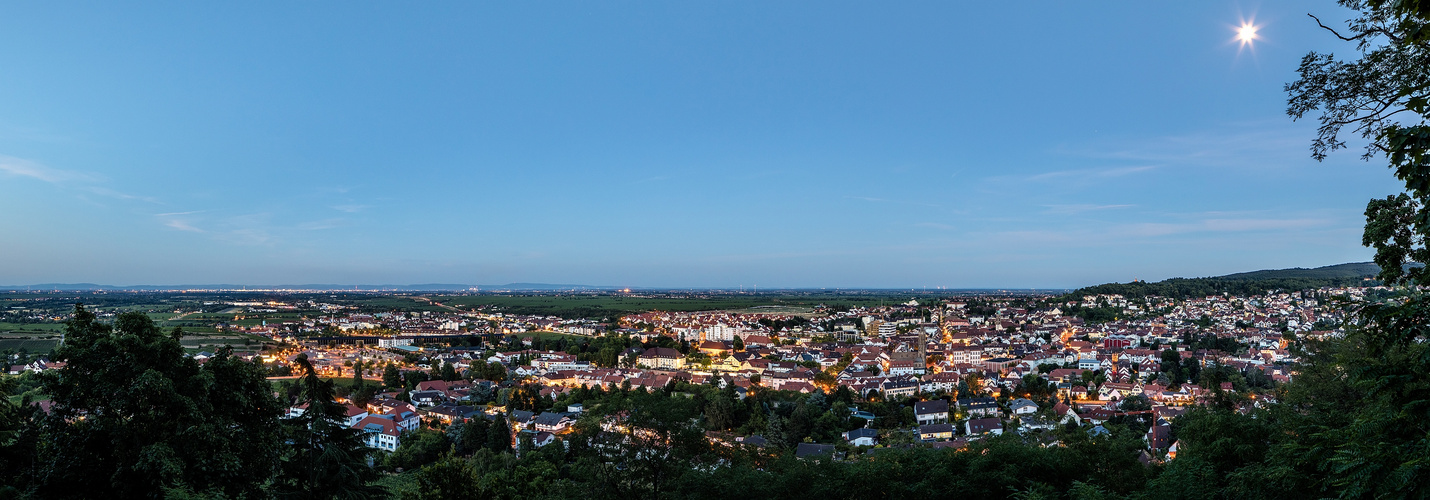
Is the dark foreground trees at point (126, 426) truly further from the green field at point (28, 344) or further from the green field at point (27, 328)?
the green field at point (27, 328)

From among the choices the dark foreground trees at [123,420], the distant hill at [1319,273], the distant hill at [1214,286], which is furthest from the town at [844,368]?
the distant hill at [1319,273]

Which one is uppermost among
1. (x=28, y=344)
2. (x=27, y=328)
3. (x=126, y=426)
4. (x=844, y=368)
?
(x=126, y=426)

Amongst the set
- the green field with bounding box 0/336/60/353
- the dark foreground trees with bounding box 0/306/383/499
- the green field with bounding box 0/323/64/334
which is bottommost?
the green field with bounding box 0/336/60/353

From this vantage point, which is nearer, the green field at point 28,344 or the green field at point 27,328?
the green field at point 28,344

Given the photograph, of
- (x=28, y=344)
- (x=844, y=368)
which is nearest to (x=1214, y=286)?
(x=844, y=368)

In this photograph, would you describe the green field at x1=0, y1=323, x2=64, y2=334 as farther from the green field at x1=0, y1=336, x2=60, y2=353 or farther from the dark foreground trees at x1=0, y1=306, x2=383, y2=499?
the dark foreground trees at x1=0, y1=306, x2=383, y2=499

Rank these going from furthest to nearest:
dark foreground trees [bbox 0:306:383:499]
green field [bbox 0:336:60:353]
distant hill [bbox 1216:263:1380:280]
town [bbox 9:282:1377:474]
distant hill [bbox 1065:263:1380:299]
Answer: distant hill [bbox 1216:263:1380:280]
distant hill [bbox 1065:263:1380:299]
green field [bbox 0:336:60:353]
town [bbox 9:282:1377:474]
dark foreground trees [bbox 0:306:383:499]

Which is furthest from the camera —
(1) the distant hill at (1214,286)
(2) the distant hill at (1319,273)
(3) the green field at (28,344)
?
(2) the distant hill at (1319,273)

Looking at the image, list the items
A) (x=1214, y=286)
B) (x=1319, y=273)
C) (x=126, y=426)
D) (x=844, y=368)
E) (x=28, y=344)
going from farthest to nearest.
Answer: (x=1319, y=273) < (x=1214, y=286) < (x=28, y=344) < (x=844, y=368) < (x=126, y=426)

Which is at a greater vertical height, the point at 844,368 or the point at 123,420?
the point at 123,420

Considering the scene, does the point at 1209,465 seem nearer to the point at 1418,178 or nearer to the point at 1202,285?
the point at 1418,178

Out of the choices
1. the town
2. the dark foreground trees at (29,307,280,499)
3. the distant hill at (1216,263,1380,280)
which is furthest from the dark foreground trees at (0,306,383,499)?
the distant hill at (1216,263,1380,280)

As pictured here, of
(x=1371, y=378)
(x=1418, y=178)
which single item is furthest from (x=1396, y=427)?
(x=1418, y=178)

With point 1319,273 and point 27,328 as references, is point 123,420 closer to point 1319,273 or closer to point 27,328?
point 27,328
